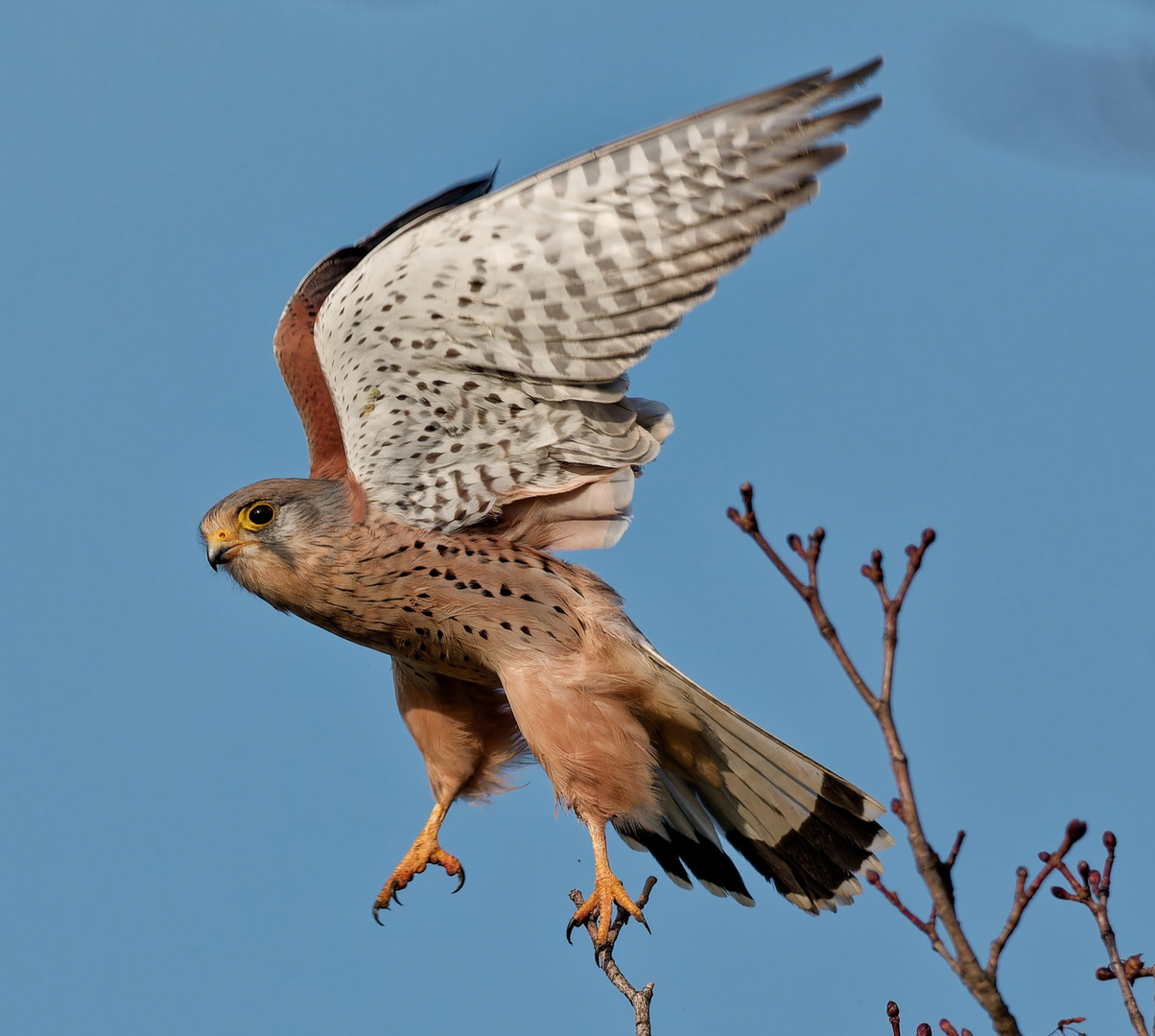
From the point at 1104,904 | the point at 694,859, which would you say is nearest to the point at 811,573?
the point at 1104,904

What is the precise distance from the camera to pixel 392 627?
15.6 feet

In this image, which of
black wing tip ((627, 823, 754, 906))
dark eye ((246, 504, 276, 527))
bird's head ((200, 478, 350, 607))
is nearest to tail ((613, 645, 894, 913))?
black wing tip ((627, 823, 754, 906))

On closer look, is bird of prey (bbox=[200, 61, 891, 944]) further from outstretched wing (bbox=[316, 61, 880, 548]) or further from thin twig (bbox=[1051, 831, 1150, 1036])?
thin twig (bbox=[1051, 831, 1150, 1036])

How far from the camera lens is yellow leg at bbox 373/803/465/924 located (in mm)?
5067

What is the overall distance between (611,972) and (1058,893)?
1.31 meters

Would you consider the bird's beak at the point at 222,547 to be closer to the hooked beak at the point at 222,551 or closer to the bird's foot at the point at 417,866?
the hooked beak at the point at 222,551

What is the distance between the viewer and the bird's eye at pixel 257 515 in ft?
15.7

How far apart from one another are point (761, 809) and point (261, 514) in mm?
2139

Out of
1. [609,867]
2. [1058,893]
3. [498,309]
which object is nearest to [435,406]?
[498,309]

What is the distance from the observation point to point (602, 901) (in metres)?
4.31

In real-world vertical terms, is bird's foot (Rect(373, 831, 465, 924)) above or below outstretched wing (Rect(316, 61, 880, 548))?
below

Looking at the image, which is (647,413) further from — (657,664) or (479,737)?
(479,737)

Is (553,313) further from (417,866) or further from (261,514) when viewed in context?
(417,866)

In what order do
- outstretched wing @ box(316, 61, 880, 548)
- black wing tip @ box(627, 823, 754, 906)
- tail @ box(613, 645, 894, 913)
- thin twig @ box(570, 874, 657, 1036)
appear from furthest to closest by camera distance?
black wing tip @ box(627, 823, 754, 906) < tail @ box(613, 645, 894, 913) < outstretched wing @ box(316, 61, 880, 548) < thin twig @ box(570, 874, 657, 1036)
